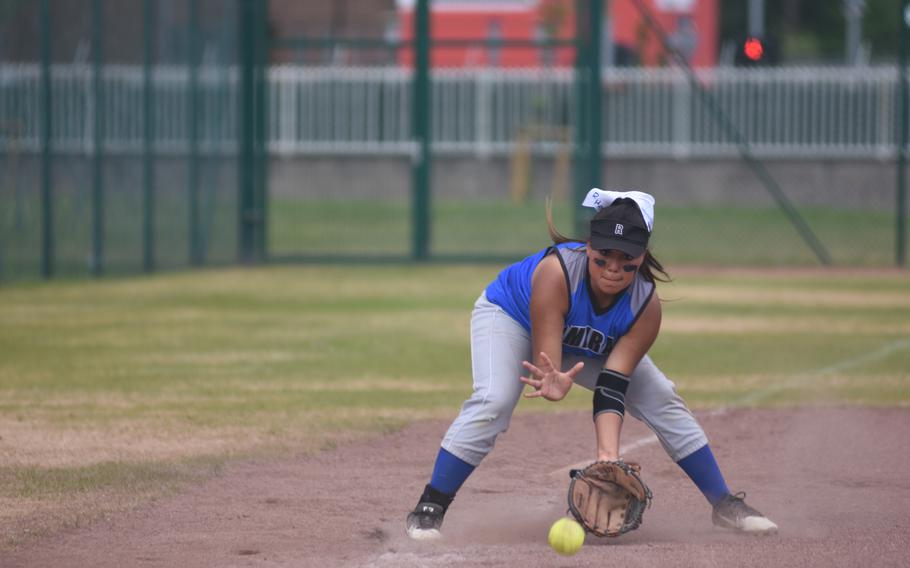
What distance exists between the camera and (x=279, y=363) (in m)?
10.1

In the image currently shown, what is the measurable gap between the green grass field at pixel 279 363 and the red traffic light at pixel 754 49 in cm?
244

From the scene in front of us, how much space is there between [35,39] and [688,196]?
12.3 meters

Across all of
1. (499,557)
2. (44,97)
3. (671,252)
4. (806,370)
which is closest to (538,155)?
(671,252)

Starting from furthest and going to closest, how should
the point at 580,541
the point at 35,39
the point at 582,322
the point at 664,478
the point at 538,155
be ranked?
1. the point at 538,155
2. the point at 35,39
3. the point at 664,478
4. the point at 582,322
5. the point at 580,541

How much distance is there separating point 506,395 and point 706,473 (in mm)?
887

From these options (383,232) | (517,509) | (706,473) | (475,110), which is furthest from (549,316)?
(475,110)

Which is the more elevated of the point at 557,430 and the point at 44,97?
the point at 44,97

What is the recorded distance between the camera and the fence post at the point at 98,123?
49.6 feet

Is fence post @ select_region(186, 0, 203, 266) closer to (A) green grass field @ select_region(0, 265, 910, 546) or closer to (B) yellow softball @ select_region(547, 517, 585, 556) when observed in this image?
(A) green grass field @ select_region(0, 265, 910, 546)

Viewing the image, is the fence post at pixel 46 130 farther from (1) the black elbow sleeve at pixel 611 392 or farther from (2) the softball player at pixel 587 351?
(1) the black elbow sleeve at pixel 611 392

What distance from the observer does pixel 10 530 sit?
18.0ft

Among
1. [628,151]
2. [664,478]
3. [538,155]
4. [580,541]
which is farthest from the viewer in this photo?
[628,151]

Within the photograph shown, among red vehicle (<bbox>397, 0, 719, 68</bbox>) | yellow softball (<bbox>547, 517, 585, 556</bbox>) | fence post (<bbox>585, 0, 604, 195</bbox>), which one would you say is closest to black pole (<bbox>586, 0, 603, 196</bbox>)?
fence post (<bbox>585, 0, 604, 195</bbox>)

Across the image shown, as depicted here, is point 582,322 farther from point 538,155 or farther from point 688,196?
point 688,196
